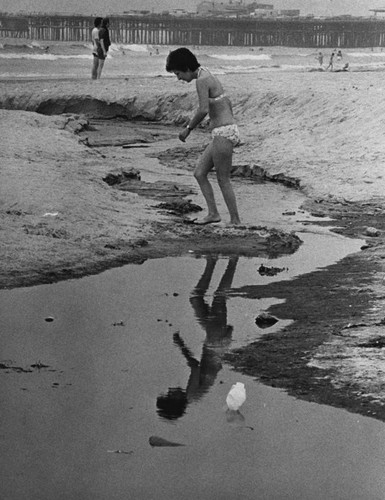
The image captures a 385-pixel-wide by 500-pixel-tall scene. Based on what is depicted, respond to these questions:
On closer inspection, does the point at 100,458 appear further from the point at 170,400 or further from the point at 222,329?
→ the point at 222,329

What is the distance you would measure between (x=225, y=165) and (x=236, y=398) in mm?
4665

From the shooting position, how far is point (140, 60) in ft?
201

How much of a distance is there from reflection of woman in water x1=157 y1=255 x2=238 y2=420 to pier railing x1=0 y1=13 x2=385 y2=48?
77512mm

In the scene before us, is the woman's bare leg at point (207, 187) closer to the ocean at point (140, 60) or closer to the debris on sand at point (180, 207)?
the debris on sand at point (180, 207)

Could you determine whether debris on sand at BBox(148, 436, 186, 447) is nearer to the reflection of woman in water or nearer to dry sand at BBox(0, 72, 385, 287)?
the reflection of woman in water

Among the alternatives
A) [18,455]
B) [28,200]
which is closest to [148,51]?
[28,200]

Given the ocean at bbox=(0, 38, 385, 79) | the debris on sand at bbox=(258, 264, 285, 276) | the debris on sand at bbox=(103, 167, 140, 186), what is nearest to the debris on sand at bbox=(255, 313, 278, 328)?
the debris on sand at bbox=(258, 264, 285, 276)

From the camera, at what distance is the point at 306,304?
22.4 feet

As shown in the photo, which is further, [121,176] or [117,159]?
[117,159]

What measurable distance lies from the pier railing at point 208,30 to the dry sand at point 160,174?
64210 millimetres

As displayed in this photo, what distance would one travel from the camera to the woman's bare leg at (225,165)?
931 cm

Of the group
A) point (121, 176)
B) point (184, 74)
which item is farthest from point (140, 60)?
point (184, 74)

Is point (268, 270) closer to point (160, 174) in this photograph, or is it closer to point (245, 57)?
point (160, 174)

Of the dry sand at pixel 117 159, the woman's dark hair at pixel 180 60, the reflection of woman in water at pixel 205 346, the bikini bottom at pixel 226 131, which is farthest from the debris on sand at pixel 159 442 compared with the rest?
the bikini bottom at pixel 226 131
